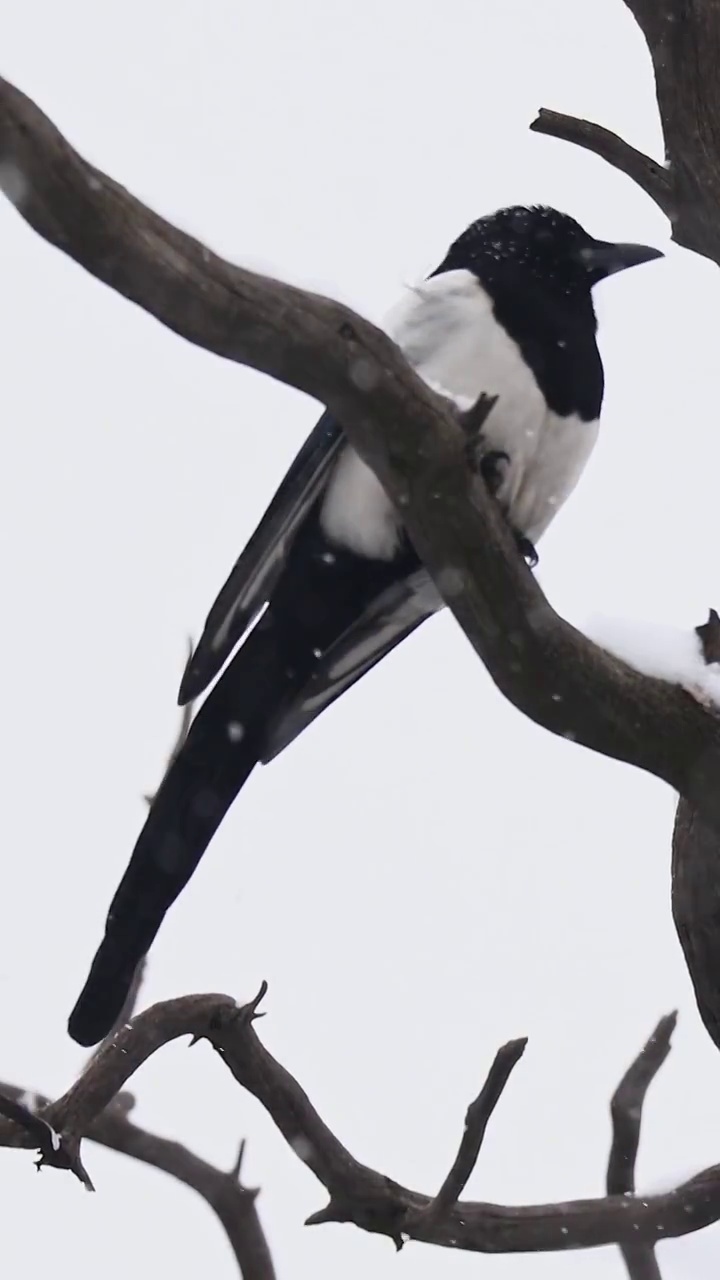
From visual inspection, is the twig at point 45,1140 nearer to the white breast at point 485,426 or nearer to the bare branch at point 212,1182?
the bare branch at point 212,1182

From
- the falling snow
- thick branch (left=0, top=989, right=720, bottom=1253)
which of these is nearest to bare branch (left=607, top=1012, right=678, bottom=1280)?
thick branch (left=0, top=989, right=720, bottom=1253)

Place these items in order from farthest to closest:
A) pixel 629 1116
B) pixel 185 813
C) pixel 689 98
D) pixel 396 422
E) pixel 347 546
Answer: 1. pixel 347 546
2. pixel 185 813
3. pixel 629 1116
4. pixel 689 98
5. pixel 396 422

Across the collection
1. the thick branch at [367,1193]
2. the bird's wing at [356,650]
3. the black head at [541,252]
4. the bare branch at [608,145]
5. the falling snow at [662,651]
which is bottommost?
the thick branch at [367,1193]

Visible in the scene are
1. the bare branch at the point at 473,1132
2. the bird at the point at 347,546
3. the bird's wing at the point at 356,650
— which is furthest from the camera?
the bird's wing at the point at 356,650

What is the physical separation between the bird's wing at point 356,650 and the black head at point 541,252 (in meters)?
0.56

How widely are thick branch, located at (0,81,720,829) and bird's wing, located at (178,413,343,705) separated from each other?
70cm

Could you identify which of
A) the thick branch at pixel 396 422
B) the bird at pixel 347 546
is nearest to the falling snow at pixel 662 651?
the thick branch at pixel 396 422

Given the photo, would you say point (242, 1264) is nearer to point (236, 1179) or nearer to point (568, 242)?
point (236, 1179)

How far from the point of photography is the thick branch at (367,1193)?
6.35 ft

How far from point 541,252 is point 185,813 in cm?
120

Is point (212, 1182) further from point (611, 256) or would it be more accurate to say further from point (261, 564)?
point (611, 256)

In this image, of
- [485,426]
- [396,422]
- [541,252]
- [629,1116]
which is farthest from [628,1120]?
[541,252]

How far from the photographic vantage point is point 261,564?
236 cm

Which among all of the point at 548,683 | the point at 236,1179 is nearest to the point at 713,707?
the point at 548,683
